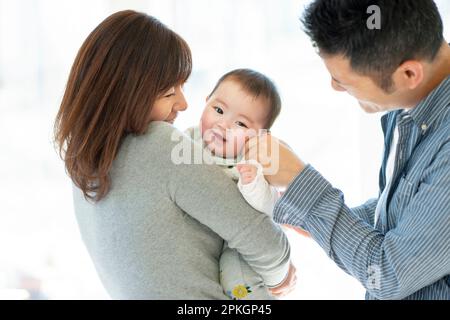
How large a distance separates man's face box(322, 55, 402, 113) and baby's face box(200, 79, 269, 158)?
0.37 m

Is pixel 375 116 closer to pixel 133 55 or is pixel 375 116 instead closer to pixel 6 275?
pixel 133 55

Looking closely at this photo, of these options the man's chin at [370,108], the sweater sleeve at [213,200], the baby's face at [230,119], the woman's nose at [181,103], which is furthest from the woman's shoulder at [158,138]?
the man's chin at [370,108]

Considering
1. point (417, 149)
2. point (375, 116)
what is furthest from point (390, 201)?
point (375, 116)

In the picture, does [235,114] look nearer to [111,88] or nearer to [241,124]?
[241,124]

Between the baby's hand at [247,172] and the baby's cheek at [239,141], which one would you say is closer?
the baby's hand at [247,172]

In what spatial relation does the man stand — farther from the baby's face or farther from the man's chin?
the baby's face

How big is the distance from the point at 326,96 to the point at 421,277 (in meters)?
1.56

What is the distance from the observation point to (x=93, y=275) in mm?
2930

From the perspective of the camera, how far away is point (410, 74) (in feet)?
4.39

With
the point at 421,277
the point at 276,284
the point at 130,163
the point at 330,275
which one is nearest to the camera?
the point at 421,277

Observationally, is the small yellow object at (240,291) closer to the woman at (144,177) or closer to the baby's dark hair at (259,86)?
the woman at (144,177)

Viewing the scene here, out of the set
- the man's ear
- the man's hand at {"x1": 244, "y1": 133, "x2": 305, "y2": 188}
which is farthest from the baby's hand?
the man's ear

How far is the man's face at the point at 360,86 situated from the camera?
137 cm

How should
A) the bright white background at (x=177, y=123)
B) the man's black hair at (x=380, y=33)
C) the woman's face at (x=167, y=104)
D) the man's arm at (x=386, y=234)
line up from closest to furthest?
the man's arm at (x=386, y=234) < the man's black hair at (x=380, y=33) < the woman's face at (x=167, y=104) < the bright white background at (x=177, y=123)
